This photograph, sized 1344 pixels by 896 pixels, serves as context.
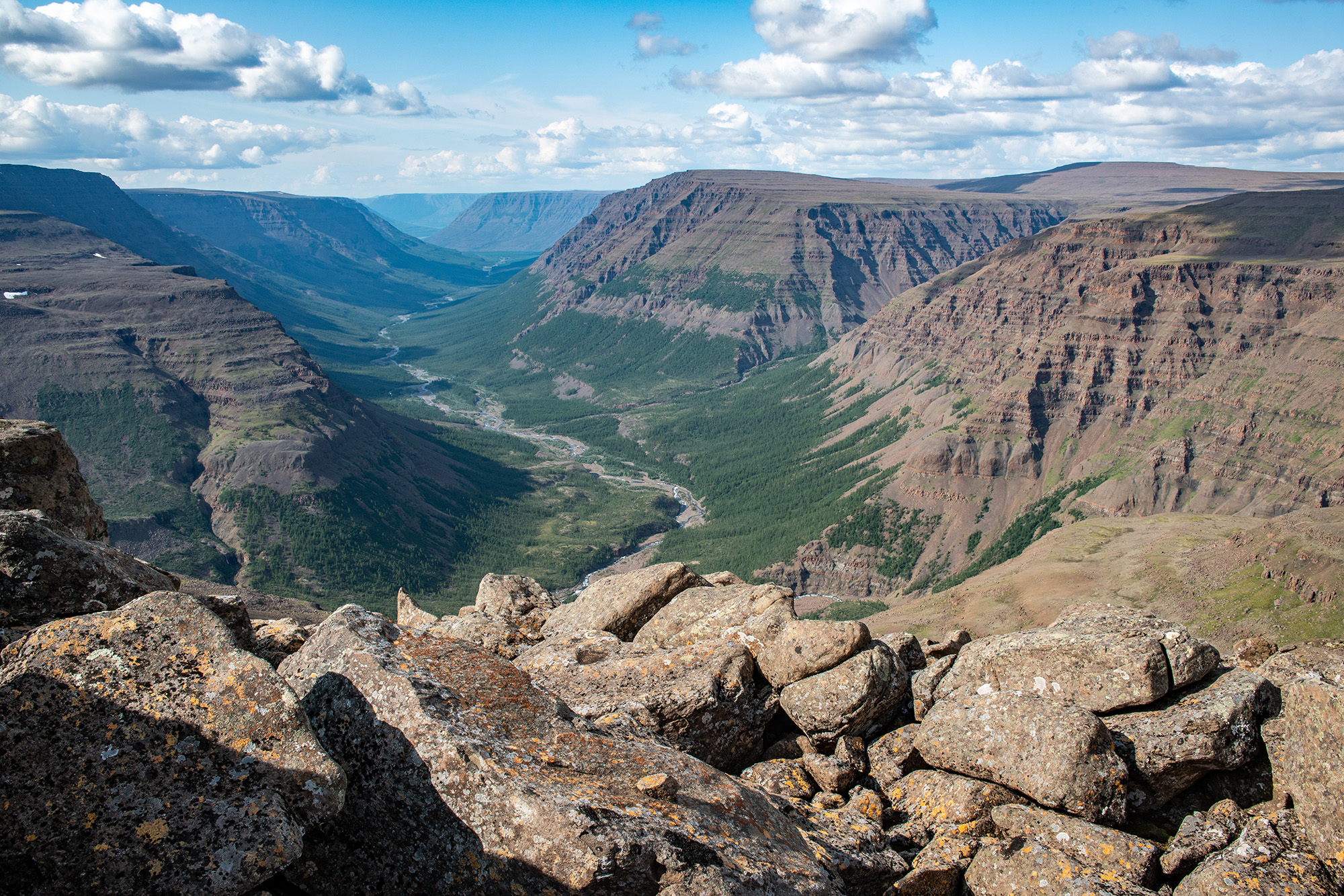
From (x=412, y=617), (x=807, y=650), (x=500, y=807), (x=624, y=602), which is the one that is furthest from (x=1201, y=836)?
(x=412, y=617)

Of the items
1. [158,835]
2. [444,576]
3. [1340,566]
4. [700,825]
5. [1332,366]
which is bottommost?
[444,576]

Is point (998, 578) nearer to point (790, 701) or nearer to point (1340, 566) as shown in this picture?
point (1340, 566)

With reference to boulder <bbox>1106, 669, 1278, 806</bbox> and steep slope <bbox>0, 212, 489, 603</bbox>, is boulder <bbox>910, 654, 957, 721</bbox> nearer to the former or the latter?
boulder <bbox>1106, 669, 1278, 806</bbox>

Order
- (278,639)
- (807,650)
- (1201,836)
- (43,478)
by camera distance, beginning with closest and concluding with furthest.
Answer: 1. (1201,836)
2. (43,478)
3. (278,639)
4. (807,650)

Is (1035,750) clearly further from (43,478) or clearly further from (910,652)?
(43,478)

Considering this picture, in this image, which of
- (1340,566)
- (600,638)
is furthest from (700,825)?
(1340,566)

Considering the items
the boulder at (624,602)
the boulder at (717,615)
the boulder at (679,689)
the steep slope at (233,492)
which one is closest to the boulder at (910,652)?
the boulder at (717,615)

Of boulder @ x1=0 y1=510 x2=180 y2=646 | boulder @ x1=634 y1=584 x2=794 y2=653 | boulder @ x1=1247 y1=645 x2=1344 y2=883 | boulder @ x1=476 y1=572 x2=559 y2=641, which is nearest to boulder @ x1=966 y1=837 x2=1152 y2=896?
boulder @ x1=1247 y1=645 x2=1344 y2=883
